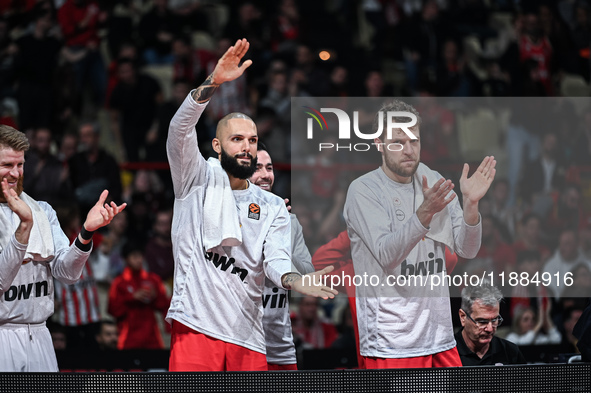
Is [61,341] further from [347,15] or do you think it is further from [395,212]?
[347,15]

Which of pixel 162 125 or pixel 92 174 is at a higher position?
pixel 162 125

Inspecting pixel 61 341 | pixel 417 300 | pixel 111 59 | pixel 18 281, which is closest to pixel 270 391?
pixel 417 300

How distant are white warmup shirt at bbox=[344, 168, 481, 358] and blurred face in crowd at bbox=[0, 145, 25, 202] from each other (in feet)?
6.69

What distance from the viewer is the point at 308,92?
929 centimetres

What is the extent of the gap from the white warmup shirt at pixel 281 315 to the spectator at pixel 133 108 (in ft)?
13.0

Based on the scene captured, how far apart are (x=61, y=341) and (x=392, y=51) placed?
532 centimetres

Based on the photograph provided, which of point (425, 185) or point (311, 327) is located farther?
A: point (311, 327)

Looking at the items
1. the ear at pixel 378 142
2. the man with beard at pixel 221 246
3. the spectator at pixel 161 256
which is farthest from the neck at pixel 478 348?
the spectator at pixel 161 256

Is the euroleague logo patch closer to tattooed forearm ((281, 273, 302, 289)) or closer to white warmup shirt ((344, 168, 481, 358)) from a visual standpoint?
tattooed forearm ((281, 273, 302, 289))

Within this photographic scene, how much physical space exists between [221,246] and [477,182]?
1.72 meters

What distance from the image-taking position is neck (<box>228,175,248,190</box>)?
5.12 metres

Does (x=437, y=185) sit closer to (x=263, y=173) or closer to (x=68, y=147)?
(x=263, y=173)

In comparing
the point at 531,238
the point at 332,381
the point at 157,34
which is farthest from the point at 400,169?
the point at 157,34

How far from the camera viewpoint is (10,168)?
4941mm
